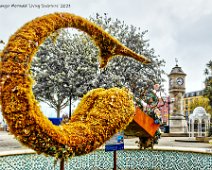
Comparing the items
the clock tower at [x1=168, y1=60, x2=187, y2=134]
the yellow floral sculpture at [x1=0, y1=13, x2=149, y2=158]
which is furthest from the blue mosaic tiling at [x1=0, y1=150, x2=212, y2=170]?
the clock tower at [x1=168, y1=60, x2=187, y2=134]

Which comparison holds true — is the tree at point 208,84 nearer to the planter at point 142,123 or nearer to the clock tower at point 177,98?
the clock tower at point 177,98

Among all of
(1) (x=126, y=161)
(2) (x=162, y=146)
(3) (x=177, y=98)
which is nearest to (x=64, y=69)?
(2) (x=162, y=146)

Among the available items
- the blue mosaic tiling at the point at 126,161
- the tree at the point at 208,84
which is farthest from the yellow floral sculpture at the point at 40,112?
the tree at the point at 208,84

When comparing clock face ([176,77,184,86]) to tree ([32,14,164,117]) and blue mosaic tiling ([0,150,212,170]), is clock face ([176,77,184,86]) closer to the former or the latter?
tree ([32,14,164,117])

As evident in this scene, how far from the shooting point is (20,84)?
3053 millimetres

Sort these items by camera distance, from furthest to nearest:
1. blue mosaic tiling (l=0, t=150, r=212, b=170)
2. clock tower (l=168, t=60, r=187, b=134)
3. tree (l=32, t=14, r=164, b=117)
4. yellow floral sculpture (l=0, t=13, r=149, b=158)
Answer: clock tower (l=168, t=60, r=187, b=134)
tree (l=32, t=14, r=164, b=117)
blue mosaic tiling (l=0, t=150, r=212, b=170)
yellow floral sculpture (l=0, t=13, r=149, b=158)

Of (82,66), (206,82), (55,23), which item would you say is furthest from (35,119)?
(206,82)

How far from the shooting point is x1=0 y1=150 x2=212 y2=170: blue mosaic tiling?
9.12 meters

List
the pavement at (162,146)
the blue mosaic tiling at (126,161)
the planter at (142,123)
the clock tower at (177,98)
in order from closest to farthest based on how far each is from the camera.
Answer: the planter at (142,123)
the blue mosaic tiling at (126,161)
the pavement at (162,146)
the clock tower at (177,98)

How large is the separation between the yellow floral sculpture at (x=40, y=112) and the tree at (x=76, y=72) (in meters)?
16.9

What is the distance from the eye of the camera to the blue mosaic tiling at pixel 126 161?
912cm

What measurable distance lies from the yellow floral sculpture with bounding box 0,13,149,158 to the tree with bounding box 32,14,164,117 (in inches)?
664

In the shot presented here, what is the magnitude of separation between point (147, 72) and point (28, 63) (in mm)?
23005

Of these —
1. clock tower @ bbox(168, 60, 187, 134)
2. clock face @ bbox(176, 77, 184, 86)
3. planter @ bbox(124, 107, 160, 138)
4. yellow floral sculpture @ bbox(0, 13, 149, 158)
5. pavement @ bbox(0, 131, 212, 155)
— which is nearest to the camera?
yellow floral sculpture @ bbox(0, 13, 149, 158)
